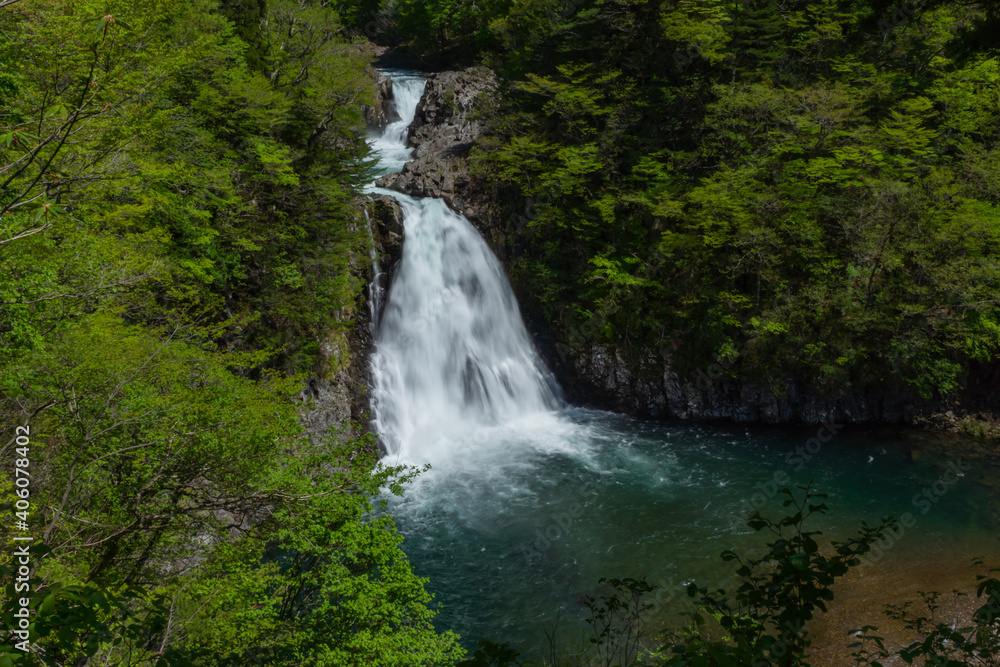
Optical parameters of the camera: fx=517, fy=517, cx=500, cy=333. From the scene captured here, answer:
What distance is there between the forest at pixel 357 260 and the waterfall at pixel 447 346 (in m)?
1.57

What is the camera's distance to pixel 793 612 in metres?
2.55

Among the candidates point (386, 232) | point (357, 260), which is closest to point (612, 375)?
point (386, 232)

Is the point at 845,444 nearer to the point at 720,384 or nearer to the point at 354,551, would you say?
the point at 720,384

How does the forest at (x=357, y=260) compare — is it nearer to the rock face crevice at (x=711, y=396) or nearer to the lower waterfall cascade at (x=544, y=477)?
the rock face crevice at (x=711, y=396)

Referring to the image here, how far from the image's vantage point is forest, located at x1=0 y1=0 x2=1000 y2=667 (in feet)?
17.1

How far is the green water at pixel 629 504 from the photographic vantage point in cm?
996

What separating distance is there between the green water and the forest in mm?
922

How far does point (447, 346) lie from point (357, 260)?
13.6ft

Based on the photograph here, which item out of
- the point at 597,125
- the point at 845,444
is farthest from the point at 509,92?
the point at 845,444

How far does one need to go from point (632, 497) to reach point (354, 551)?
850cm

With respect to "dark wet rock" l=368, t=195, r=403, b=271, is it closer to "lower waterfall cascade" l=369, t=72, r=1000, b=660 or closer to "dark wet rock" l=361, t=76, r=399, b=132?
"lower waterfall cascade" l=369, t=72, r=1000, b=660

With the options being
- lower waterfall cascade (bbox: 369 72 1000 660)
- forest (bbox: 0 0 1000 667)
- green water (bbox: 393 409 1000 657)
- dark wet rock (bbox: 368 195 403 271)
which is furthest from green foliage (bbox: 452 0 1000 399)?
dark wet rock (bbox: 368 195 403 271)

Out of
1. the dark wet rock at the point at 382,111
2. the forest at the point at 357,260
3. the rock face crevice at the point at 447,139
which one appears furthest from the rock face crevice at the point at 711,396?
the dark wet rock at the point at 382,111

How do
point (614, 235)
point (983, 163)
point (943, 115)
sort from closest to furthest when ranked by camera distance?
point (983, 163), point (943, 115), point (614, 235)
